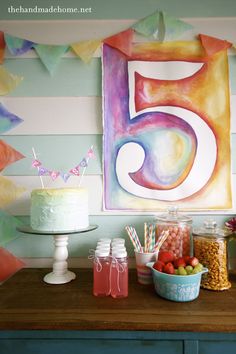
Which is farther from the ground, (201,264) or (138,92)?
(138,92)

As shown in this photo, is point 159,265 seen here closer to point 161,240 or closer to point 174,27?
point 161,240

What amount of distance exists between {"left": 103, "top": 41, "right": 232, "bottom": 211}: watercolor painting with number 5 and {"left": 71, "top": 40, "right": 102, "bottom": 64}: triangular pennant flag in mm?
130

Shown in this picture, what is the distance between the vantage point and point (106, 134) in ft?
3.81

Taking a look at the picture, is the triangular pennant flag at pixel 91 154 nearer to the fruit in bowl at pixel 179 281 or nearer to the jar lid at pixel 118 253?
the jar lid at pixel 118 253

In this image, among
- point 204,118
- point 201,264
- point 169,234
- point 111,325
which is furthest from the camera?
point 204,118

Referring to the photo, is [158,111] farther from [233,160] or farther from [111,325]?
[111,325]

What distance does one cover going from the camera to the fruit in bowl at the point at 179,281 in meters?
0.82

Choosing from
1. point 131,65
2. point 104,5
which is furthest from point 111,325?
point 104,5

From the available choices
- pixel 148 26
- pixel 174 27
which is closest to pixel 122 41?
pixel 148 26

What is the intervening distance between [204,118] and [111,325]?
0.89m

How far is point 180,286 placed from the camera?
820mm

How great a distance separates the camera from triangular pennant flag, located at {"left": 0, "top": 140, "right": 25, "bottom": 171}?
1.18 meters

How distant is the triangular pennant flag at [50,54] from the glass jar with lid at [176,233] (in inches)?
32.3

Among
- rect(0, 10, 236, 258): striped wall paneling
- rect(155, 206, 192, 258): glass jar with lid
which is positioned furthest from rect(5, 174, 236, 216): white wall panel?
rect(155, 206, 192, 258): glass jar with lid
